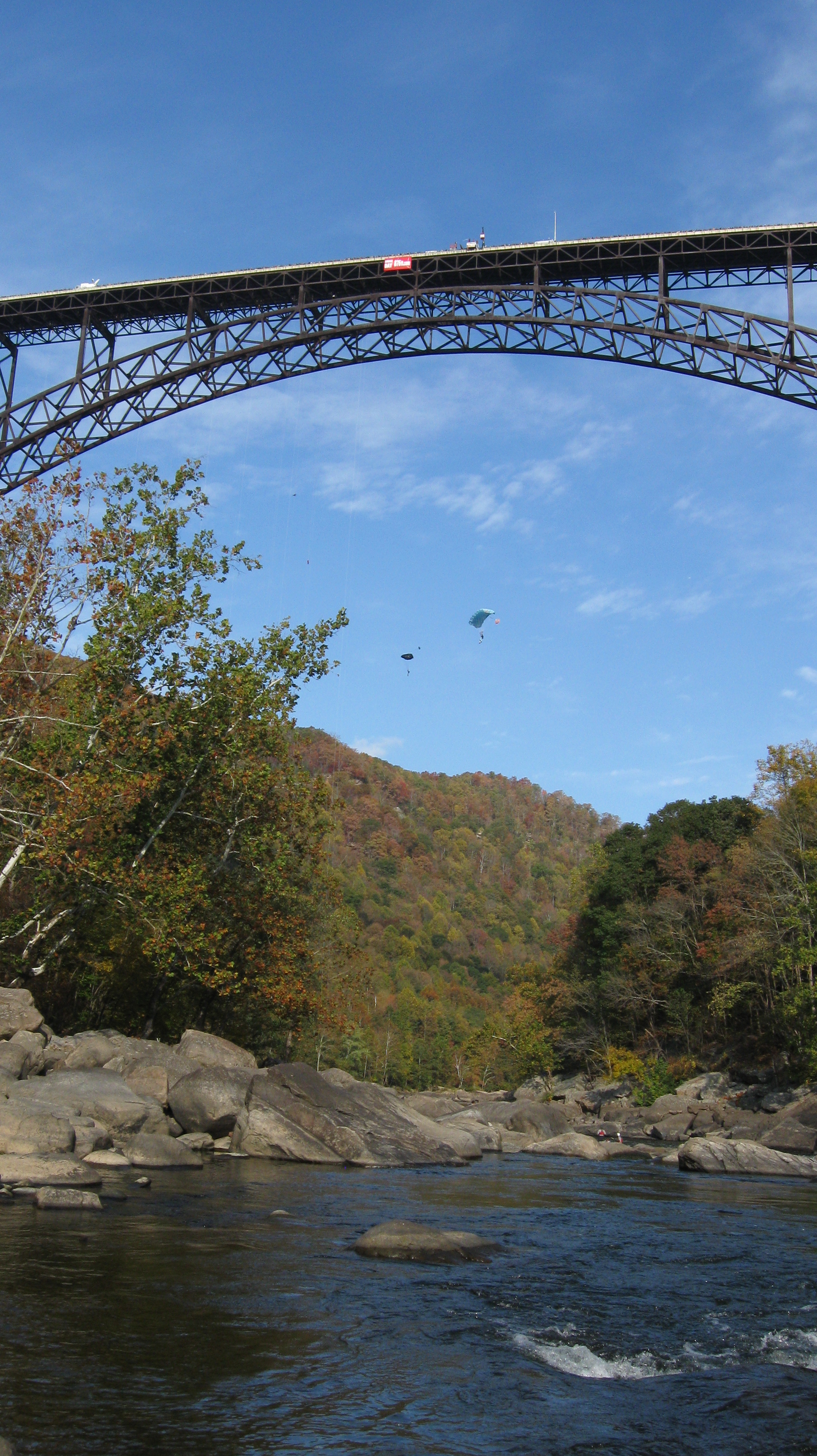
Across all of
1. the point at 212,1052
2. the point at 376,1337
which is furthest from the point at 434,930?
the point at 376,1337

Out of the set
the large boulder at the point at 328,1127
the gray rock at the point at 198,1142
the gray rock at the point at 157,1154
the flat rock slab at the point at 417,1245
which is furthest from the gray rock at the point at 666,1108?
the flat rock slab at the point at 417,1245

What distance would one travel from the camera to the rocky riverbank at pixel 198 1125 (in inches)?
559

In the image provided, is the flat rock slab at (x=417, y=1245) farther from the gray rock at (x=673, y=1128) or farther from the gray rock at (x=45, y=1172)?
the gray rock at (x=673, y=1128)

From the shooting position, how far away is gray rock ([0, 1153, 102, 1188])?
13.0 metres

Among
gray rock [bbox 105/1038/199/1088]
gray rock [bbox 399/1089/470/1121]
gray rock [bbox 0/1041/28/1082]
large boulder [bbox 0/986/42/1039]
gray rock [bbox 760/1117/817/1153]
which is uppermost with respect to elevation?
large boulder [bbox 0/986/42/1039]

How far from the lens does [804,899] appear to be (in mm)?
36844

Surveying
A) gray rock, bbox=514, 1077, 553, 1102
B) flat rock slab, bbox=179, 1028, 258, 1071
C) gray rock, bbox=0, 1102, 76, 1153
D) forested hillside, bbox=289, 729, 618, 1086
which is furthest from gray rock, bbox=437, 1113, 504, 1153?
forested hillside, bbox=289, 729, 618, 1086

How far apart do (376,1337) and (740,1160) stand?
64.0 feet

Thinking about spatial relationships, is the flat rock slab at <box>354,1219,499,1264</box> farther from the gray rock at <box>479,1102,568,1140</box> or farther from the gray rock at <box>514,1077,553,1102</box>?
the gray rock at <box>514,1077,553,1102</box>

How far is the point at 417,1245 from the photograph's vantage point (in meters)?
11.4

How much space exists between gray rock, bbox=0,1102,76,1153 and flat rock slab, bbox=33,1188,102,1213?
1.92m

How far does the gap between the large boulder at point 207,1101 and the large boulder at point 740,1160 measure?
11826mm

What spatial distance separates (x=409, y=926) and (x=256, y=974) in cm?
12615

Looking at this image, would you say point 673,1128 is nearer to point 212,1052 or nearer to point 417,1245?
point 212,1052
